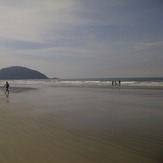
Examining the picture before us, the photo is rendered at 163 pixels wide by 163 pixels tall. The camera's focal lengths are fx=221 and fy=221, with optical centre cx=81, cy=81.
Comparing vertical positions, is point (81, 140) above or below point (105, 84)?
below

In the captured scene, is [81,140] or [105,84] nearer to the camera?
[81,140]

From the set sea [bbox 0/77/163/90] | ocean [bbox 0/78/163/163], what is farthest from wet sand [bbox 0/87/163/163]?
sea [bbox 0/77/163/90]

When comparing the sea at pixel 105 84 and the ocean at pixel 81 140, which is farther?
the sea at pixel 105 84

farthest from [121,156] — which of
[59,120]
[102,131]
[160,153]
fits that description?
[59,120]

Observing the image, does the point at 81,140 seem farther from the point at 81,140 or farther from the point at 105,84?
the point at 105,84

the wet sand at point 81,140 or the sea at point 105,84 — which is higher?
the sea at point 105,84

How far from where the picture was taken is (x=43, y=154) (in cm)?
545

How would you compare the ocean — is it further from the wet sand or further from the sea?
the sea

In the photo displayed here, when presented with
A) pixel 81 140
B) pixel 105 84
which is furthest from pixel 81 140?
pixel 105 84

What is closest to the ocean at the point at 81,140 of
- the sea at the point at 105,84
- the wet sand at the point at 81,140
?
the wet sand at the point at 81,140

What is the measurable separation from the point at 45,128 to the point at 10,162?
3318 millimetres

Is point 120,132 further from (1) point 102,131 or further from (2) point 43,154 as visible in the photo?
(2) point 43,154

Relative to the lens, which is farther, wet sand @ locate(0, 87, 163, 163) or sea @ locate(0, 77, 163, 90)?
sea @ locate(0, 77, 163, 90)

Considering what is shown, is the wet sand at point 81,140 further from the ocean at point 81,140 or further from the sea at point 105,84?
the sea at point 105,84
